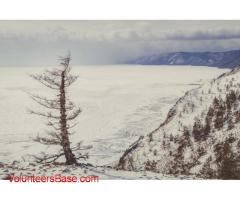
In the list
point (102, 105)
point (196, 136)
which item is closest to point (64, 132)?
point (102, 105)

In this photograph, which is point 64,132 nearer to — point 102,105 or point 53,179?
point 53,179

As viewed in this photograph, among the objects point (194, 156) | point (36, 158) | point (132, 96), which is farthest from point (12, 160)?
point (194, 156)

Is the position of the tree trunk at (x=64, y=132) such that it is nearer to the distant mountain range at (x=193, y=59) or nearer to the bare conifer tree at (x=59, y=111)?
the bare conifer tree at (x=59, y=111)

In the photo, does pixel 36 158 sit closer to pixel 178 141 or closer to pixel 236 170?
pixel 178 141

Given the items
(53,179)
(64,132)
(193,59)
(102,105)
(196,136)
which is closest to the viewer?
(53,179)

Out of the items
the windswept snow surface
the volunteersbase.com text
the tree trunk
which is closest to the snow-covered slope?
the windswept snow surface

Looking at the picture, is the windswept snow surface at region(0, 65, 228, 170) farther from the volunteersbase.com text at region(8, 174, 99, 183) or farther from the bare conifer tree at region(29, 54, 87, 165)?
the volunteersbase.com text at region(8, 174, 99, 183)
